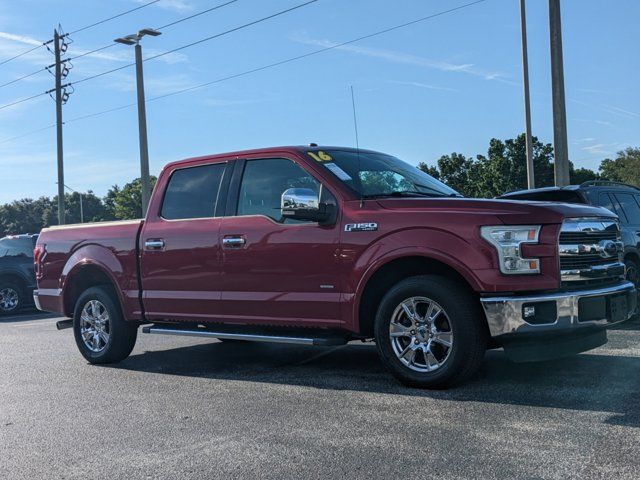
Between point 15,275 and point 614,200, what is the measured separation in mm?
12561

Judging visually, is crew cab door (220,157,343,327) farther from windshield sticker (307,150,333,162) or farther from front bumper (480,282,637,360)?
front bumper (480,282,637,360)

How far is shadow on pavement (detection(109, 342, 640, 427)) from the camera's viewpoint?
467cm

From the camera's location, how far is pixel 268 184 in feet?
20.1

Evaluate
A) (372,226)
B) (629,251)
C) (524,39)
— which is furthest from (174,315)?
(524,39)

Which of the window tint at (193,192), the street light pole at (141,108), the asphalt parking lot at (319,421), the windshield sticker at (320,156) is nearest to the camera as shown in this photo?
the asphalt parking lot at (319,421)

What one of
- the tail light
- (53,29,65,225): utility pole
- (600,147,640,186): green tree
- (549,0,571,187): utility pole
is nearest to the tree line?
(600,147,640,186): green tree

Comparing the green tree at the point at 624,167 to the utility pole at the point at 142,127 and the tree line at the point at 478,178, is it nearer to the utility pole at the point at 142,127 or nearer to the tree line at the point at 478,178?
the tree line at the point at 478,178

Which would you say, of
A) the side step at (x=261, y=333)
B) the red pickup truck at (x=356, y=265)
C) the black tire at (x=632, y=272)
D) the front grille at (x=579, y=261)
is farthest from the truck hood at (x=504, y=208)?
the black tire at (x=632, y=272)

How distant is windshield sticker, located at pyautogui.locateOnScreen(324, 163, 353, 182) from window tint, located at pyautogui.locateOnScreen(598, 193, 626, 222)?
5064 millimetres

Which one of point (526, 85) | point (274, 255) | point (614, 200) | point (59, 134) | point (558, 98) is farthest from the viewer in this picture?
Result: point (59, 134)

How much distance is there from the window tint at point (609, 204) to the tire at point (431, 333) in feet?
17.1

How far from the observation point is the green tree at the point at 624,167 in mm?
74062

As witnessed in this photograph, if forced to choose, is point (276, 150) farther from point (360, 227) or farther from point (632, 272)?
point (632, 272)

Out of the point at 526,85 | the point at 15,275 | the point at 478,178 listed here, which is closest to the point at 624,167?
the point at 478,178
